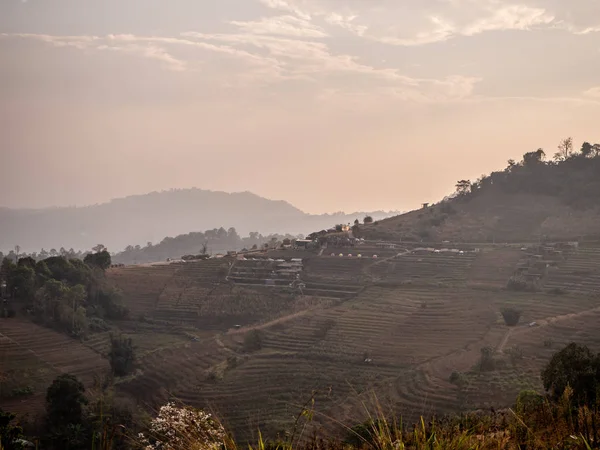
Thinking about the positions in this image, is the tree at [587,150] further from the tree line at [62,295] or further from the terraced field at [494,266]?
the tree line at [62,295]

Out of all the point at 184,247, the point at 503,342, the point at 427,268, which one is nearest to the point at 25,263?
the point at 427,268

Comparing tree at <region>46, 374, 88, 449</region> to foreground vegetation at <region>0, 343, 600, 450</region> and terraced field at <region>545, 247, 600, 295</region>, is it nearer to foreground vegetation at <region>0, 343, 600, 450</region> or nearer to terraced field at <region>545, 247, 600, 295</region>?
foreground vegetation at <region>0, 343, 600, 450</region>

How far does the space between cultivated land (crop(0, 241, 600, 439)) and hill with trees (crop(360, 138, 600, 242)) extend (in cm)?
520

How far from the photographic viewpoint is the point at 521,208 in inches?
2365

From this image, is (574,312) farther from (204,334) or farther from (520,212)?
(520,212)

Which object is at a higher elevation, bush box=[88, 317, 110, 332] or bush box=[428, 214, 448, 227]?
bush box=[428, 214, 448, 227]

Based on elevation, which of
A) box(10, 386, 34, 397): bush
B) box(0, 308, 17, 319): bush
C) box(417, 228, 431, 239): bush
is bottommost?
box(10, 386, 34, 397): bush

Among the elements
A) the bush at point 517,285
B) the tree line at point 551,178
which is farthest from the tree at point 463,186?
the bush at point 517,285

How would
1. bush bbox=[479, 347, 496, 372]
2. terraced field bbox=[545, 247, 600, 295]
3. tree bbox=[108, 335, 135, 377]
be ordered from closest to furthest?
bush bbox=[479, 347, 496, 372]
tree bbox=[108, 335, 135, 377]
terraced field bbox=[545, 247, 600, 295]

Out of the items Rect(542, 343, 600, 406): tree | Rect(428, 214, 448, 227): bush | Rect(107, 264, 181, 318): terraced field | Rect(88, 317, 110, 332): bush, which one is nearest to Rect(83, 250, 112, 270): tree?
Rect(107, 264, 181, 318): terraced field

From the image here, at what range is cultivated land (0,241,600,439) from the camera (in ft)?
78.0

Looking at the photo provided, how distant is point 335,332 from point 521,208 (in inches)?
1421

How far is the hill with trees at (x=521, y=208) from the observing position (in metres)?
53.3

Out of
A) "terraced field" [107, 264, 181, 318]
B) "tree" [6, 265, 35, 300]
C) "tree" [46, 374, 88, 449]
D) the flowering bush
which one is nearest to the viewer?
the flowering bush
